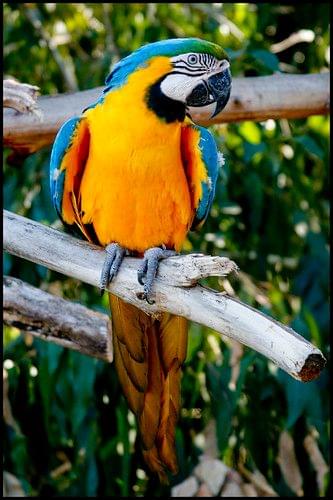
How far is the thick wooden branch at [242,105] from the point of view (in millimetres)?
1897

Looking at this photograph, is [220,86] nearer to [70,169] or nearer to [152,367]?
[70,169]

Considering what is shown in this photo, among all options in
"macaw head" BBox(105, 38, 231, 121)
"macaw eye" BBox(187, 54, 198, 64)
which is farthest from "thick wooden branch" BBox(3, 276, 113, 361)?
"macaw eye" BBox(187, 54, 198, 64)

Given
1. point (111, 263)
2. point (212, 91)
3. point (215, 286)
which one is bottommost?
Result: point (215, 286)

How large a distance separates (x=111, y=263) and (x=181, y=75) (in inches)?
12.1

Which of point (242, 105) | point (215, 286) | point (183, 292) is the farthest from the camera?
point (215, 286)

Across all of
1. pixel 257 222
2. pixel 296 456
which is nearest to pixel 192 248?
pixel 257 222

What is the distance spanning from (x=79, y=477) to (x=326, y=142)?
1.00 metres

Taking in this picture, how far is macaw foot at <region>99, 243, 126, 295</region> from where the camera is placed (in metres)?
1.47

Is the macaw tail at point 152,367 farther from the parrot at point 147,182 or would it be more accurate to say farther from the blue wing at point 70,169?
the blue wing at point 70,169

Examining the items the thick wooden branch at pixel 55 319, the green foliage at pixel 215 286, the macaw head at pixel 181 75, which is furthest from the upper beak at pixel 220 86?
the green foliage at pixel 215 286

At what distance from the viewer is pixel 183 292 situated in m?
1.38

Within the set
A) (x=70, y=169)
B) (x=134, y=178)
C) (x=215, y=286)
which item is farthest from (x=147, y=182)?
(x=215, y=286)

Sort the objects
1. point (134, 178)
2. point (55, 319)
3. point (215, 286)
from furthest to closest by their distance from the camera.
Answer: point (215, 286)
point (55, 319)
point (134, 178)

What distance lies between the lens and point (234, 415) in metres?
2.23
